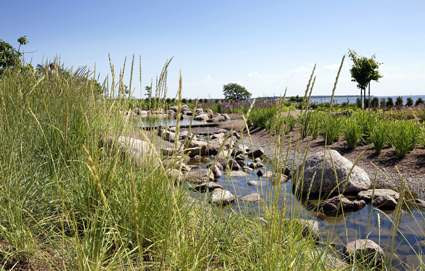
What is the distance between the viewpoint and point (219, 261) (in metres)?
2.30

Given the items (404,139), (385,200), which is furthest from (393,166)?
(385,200)

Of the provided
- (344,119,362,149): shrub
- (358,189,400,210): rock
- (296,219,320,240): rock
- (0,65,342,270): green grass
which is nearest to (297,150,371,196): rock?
(358,189,400,210): rock

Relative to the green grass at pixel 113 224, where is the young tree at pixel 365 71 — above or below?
above

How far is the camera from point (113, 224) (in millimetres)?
→ 2219

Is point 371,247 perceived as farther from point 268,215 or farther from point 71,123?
point 71,123

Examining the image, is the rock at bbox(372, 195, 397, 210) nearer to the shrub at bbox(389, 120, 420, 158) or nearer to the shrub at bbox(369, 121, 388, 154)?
the shrub at bbox(389, 120, 420, 158)

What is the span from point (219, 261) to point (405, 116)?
535 inches

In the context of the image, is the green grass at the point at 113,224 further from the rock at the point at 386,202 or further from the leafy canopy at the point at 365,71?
the leafy canopy at the point at 365,71

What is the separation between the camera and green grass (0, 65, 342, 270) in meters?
1.76

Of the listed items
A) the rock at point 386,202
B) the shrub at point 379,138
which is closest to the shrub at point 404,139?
the shrub at point 379,138

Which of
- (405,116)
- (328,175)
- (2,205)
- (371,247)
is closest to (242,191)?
(328,175)

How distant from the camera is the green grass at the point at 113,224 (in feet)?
5.76

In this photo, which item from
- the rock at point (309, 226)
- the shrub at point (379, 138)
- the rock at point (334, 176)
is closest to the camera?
the rock at point (309, 226)

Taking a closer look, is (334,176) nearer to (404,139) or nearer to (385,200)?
(385,200)
